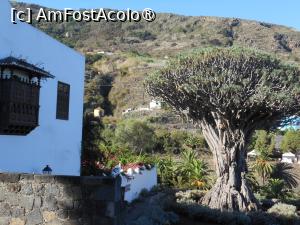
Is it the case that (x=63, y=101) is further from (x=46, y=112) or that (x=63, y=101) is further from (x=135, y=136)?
(x=135, y=136)

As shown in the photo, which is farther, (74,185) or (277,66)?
(277,66)

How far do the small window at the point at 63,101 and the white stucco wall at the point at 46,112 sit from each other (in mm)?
160

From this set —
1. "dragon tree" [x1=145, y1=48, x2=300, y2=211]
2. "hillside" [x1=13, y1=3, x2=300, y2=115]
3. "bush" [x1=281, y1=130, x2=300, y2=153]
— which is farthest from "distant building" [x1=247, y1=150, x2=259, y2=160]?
"dragon tree" [x1=145, y1=48, x2=300, y2=211]

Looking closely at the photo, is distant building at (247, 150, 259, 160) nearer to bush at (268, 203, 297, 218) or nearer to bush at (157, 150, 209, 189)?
bush at (157, 150, 209, 189)

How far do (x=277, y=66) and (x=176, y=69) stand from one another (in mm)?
3382

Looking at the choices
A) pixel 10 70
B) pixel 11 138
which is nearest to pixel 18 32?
pixel 10 70

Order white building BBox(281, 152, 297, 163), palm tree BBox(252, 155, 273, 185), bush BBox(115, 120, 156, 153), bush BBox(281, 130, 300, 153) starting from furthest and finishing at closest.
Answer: bush BBox(281, 130, 300, 153)
white building BBox(281, 152, 297, 163)
bush BBox(115, 120, 156, 153)
palm tree BBox(252, 155, 273, 185)

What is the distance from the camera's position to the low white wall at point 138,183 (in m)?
14.8

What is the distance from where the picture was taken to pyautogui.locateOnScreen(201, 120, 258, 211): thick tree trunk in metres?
15.4

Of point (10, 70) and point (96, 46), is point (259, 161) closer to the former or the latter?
point (10, 70)

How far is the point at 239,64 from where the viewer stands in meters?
15.4

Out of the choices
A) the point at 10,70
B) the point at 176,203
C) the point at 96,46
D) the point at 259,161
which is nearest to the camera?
the point at 10,70

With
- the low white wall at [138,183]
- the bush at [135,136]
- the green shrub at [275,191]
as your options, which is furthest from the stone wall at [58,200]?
the bush at [135,136]

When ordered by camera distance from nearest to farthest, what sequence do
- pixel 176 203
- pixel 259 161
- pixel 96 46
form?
1. pixel 176 203
2. pixel 259 161
3. pixel 96 46
